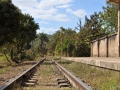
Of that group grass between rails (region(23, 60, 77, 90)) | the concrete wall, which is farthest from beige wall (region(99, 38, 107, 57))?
grass between rails (region(23, 60, 77, 90))

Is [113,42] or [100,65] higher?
[113,42]

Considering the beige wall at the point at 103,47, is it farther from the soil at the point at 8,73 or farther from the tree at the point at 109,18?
the tree at the point at 109,18

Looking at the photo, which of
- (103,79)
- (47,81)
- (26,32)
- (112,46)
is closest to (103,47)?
(112,46)

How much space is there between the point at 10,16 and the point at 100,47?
8.88m

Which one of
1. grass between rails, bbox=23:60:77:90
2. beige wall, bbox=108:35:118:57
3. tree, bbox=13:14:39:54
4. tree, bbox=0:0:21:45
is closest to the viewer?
grass between rails, bbox=23:60:77:90

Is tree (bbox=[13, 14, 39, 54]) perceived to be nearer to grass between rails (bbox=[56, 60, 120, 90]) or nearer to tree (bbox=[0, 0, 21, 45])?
tree (bbox=[0, 0, 21, 45])

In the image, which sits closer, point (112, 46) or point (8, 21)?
point (112, 46)

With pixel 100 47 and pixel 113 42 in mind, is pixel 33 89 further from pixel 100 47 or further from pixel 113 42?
pixel 100 47

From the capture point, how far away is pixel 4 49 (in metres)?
26.4

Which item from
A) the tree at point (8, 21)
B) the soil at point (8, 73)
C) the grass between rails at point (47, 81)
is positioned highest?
the tree at point (8, 21)

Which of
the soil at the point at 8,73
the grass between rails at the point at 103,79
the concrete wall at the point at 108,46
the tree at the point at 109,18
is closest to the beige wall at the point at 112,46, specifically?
the concrete wall at the point at 108,46

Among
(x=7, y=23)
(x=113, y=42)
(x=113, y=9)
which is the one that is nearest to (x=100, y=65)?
(x=113, y=42)

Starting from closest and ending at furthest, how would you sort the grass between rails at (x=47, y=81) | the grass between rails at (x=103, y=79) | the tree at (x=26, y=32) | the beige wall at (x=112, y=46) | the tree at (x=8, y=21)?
the grass between rails at (x=103, y=79) → the grass between rails at (x=47, y=81) → the beige wall at (x=112, y=46) → the tree at (x=8, y=21) → the tree at (x=26, y=32)

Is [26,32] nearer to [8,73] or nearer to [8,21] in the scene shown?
[8,21]
